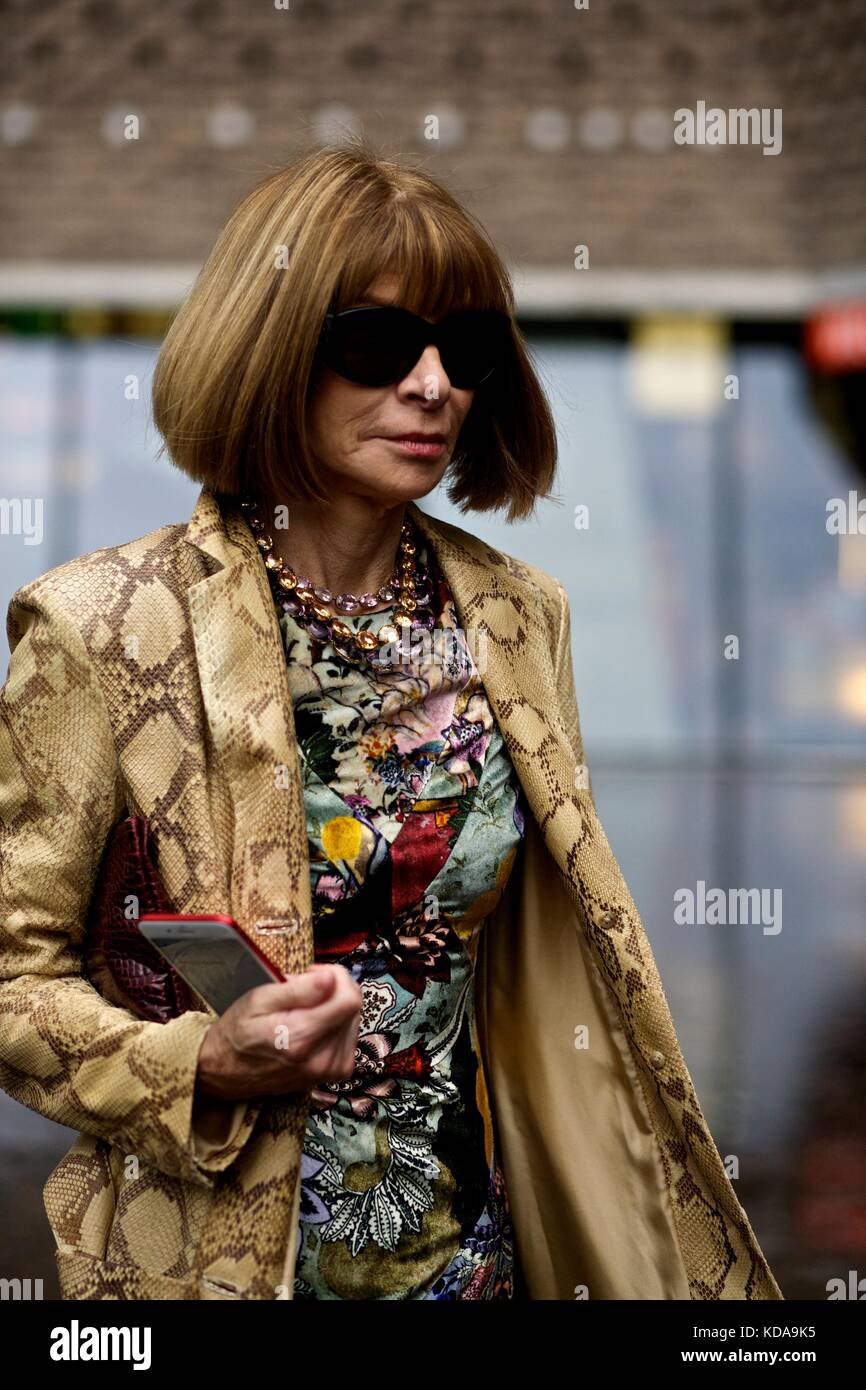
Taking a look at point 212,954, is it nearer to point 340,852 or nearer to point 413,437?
point 340,852

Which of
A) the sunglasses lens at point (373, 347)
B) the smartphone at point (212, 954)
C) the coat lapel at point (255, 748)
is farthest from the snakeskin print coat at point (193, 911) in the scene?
the sunglasses lens at point (373, 347)

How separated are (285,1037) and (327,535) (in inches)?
26.6

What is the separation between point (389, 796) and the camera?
178cm

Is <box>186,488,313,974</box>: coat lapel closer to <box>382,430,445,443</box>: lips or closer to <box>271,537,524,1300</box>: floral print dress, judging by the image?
<box>271,537,524,1300</box>: floral print dress

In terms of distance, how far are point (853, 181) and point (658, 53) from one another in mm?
1766

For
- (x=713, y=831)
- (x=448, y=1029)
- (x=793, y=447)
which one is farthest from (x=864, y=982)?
(x=793, y=447)

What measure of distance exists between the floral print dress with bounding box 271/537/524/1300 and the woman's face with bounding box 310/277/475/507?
181 mm

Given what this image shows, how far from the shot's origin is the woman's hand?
4.76 ft

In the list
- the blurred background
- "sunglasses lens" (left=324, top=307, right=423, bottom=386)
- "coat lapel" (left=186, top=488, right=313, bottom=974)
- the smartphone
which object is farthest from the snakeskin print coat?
the blurred background

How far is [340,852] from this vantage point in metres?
1.72

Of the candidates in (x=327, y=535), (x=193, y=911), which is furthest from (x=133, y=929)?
(x=327, y=535)

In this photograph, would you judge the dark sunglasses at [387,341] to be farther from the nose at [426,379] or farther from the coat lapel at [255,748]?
the coat lapel at [255,748]

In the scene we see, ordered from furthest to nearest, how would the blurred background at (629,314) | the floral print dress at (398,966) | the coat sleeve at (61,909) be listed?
1. the blurred background at (629,314)
2. the floral print dress at (398,966)
3. the coat sleeve at (61,909)

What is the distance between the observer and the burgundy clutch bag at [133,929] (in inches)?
Result: 63.9
